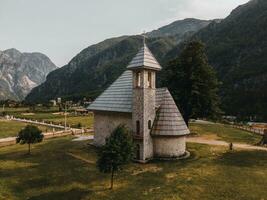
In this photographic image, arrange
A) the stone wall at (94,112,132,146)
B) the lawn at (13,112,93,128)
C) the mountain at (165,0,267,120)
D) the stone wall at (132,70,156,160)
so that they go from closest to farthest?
the stone wall at (132,70,156,160)
the stone wall at (94,112,132,146)
the lawn at (13,112,93,128)
the mountain at (165,0,267,120)

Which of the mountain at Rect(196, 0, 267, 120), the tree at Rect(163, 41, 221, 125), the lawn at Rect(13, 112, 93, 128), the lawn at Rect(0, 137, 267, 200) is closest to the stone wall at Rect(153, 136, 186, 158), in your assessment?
the lawn at Rect(0, 137, 267, 200)

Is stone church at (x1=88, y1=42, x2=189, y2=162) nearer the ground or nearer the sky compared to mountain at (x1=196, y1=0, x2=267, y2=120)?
nearer the ground

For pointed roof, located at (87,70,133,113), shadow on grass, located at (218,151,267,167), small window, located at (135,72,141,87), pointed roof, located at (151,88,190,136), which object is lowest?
shadow on grass, located at (218,151,267,167)

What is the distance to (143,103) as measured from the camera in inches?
1180

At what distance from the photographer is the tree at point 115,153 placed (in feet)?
72.5

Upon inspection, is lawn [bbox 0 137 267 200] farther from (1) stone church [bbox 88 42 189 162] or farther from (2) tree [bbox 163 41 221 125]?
(2) tree [bbox 163 41 221 125]

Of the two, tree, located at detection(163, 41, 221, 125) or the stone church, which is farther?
tree, located at detection(163, 41, 221, 125)

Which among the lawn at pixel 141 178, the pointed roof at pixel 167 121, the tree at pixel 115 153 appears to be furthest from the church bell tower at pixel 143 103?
the tree at pixel 115 153

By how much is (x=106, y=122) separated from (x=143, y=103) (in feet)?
27.4

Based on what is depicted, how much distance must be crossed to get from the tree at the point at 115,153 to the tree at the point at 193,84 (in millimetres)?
24166

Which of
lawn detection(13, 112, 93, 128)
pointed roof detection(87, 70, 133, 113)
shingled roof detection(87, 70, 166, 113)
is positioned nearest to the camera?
shingled roof detection(87, 70, 166, 113)

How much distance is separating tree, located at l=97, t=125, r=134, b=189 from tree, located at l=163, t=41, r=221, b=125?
24.2 m

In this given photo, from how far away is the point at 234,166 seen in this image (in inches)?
1137

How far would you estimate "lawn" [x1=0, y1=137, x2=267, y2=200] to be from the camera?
71.3ft
